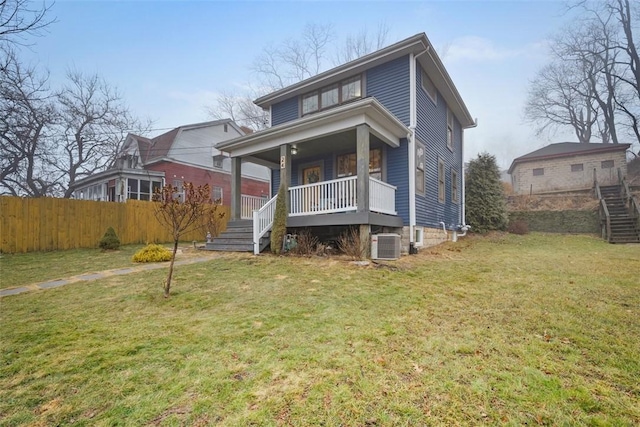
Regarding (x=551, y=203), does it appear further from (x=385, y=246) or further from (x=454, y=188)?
(x=385, y=246)

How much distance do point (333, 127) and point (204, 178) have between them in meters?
15.4

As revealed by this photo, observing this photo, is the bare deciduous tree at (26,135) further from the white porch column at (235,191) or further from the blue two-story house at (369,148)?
the blue two-story house at (369,148)

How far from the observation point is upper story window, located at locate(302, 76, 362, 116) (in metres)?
10.3

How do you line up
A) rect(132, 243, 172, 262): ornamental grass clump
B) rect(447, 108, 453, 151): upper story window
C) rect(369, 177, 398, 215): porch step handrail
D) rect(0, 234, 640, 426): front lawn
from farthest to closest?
rect(447, 108, 453, 151): upper story window, rect(369, 177, 398, 215): porch step handrail, rect(132, 243, 172, 262): ornamental grass clump, rect(0, 234, 640, 426): front lawn

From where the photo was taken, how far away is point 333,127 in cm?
814

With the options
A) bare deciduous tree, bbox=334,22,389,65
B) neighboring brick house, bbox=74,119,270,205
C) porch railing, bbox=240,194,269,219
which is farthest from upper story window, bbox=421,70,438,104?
neighboring brick house, bbox=74,119,270,205

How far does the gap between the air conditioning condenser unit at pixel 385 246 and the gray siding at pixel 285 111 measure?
6.76 meters

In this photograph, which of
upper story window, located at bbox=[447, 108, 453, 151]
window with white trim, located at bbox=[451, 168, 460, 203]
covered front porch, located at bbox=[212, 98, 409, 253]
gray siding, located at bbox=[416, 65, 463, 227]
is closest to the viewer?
covered front porch, located at bbox=[212, 98, 409, 253]

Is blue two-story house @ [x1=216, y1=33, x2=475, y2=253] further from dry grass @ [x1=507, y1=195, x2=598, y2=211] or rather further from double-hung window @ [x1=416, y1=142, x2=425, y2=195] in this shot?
dry grass @ [x1=507, y1=195, x2=598, y2=211]

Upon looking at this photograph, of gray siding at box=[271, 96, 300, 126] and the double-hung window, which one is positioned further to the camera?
gray siding at box=[271, 96, 300, 126]

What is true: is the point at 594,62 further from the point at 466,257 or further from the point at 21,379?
the point at 21,379

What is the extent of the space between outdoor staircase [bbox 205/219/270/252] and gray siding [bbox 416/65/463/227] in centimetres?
534

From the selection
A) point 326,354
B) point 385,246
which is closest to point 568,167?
point 385,246

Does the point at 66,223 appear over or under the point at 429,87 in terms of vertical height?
under
